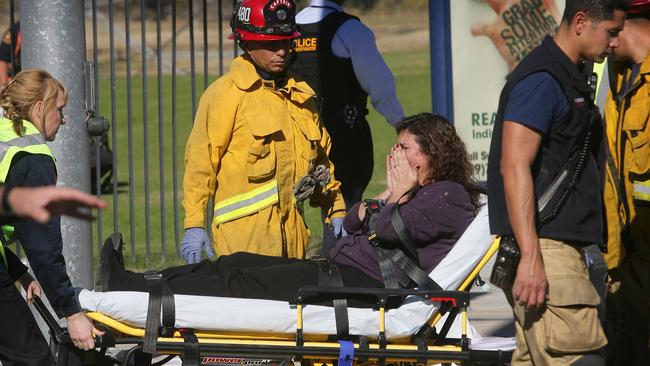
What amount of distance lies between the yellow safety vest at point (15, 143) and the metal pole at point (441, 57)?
4243 millimetres

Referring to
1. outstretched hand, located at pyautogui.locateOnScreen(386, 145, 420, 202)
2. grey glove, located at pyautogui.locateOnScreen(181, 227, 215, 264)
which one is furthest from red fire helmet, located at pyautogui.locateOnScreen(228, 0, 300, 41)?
grey glove, located at pyautogui.locateOnScreen(181, 227, 215, 264)

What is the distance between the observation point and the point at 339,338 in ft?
16.6

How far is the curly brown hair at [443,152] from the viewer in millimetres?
5699

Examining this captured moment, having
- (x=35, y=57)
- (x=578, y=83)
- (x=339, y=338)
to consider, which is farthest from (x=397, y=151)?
(x=35, y=57)

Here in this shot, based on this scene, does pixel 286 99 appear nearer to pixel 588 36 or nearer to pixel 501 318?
pixel 588 36

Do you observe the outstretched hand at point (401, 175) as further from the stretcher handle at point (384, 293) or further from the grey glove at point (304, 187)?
the stretcher handle at point (384, 293)

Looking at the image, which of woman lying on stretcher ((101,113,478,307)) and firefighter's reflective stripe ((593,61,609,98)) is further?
firefighter's reflective stripe ((593,61,609,98))

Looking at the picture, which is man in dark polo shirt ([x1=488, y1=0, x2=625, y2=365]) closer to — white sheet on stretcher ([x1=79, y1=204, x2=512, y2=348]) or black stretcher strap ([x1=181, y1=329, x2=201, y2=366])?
white sheet on stretcher ([x1=79, y1=204, x2=512, y2=348])

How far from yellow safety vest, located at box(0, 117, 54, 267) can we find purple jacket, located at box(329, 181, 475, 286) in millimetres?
1442

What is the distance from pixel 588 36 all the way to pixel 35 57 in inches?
121

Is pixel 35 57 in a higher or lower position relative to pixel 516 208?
higher

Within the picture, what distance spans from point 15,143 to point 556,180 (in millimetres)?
2052

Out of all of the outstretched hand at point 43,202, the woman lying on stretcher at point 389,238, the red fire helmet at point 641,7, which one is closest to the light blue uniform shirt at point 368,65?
the woman lying on stretcher at point 389,238

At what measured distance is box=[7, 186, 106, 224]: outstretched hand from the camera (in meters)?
2.80
